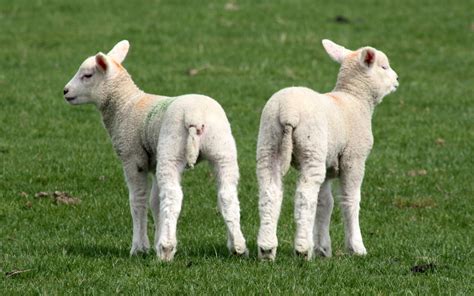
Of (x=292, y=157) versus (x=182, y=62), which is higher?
(x=292, y=157)

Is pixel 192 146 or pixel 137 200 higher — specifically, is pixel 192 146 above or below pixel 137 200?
above

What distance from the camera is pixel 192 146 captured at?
9.04 m

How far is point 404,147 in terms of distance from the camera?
53.6ft

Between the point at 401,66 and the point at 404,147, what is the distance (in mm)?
6287

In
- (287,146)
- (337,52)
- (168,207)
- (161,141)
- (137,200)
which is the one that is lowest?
(137,200)

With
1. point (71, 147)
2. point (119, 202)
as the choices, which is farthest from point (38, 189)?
point (71, 147)

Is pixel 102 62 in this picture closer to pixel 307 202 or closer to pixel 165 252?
pixel 165 252

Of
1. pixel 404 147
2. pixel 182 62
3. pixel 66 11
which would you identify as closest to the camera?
pixel 404 147

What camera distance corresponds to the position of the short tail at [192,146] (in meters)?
9.05

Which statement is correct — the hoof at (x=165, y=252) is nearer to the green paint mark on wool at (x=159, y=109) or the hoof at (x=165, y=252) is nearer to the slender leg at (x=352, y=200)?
the green paint mark on wool at (x=159, y=109)

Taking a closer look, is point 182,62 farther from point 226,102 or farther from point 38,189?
point 38,189

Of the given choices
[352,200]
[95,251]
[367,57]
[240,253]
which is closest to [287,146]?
[240,253]

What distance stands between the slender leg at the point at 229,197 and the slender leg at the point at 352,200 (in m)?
1.22

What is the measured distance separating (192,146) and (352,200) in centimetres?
180
